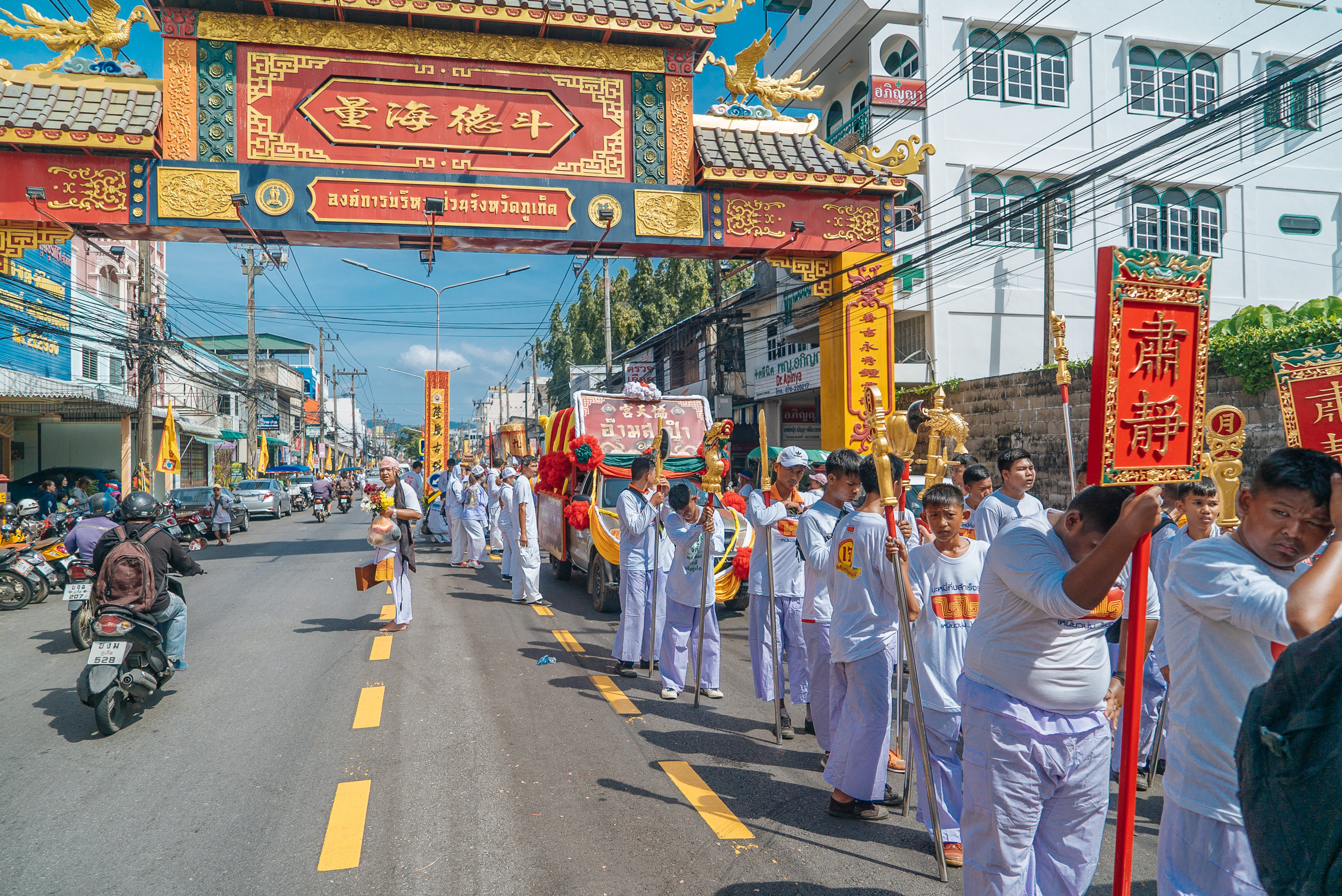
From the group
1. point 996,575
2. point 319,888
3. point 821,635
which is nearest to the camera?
point 996,575

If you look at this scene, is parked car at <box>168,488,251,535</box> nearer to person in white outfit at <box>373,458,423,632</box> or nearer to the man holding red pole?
person in white outfit at <box>373,458,423,632</box>

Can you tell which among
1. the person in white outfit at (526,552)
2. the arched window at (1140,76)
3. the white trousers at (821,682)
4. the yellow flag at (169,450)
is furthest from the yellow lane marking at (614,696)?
the arched window at (1140,76)

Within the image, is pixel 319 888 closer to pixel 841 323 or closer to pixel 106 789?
pixel 106 789

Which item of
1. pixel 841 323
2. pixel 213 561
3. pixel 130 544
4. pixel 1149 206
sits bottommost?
pixel 213 561

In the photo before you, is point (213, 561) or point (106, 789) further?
point (213, 561)

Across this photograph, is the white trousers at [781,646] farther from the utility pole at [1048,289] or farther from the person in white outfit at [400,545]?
the utility pole at [1048,289]

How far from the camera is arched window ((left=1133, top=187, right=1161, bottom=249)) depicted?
20.2 meters

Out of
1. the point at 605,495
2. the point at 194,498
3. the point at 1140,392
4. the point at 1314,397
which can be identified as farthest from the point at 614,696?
the point at 194,498

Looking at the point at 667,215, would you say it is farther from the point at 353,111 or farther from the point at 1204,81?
the point at 1204,81

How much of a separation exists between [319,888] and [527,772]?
1.49m

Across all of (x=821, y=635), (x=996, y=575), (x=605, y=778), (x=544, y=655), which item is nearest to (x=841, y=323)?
(x=544, y=655)

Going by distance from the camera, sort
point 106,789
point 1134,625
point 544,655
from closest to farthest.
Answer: point 1134,625 < point 106,789 < point 544,655

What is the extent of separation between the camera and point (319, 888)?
3.55m

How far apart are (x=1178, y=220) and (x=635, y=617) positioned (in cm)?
1970
